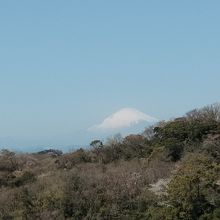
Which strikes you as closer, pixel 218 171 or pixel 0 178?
pixel 218 171

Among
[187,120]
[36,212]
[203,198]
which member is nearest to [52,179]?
[36,212]

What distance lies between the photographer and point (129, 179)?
36.0 m

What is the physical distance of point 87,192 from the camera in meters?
33.5

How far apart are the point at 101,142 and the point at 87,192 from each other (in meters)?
18.3

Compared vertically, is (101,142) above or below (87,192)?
above

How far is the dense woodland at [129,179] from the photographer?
29.8 meters

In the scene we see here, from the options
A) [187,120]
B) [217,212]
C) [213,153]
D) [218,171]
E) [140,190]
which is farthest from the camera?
[187,120]

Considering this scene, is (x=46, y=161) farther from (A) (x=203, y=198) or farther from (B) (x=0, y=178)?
(A) (x=203, y=198)

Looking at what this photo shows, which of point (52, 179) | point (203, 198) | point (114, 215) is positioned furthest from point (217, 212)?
point (52, 179)

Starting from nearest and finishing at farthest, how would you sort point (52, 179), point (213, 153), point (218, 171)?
point (218, 171) → point (52, 179) → point (213, 153)

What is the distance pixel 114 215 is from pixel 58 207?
3.06 m

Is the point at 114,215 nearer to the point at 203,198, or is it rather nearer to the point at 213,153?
the point at 203,198

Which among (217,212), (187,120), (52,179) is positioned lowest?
(217,212)

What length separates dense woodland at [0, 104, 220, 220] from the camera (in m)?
29.8
